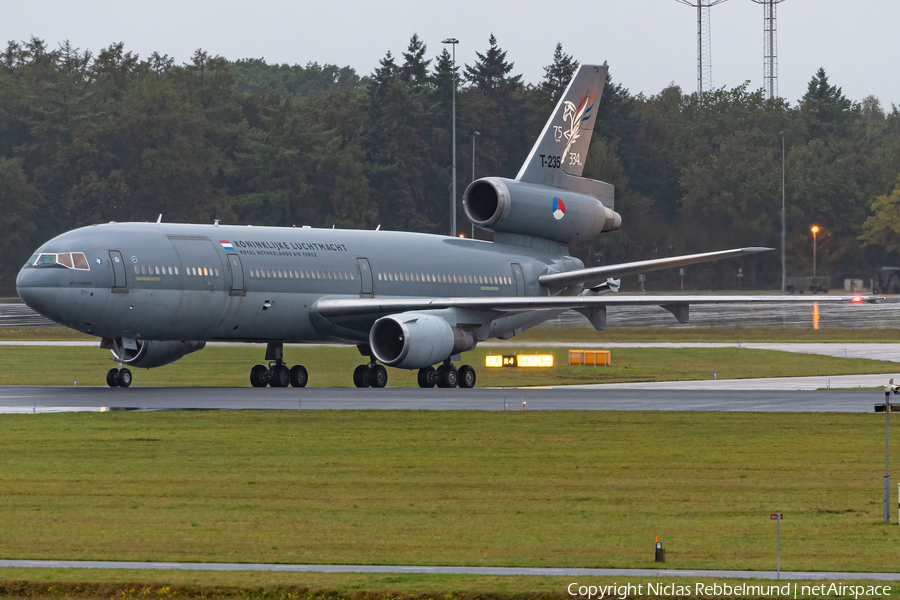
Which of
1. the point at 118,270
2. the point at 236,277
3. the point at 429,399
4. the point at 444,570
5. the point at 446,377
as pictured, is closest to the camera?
the point at 444,570

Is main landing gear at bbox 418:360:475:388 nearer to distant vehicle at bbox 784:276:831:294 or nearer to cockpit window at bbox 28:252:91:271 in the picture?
cockpit window at bbox 28:252:91:271

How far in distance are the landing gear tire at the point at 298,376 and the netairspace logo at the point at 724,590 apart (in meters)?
27.2

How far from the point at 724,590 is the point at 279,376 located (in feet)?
91.1

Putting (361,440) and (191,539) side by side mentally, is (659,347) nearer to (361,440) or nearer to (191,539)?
(361,440)

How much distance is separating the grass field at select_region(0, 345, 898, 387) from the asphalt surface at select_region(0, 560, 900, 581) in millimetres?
25454

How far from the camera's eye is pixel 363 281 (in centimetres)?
4028

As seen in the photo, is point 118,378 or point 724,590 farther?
point 118,378

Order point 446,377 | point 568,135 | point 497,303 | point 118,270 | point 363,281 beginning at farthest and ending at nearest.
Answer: point 568,135, point 363,281, point 446,377, point 497,303, point 118,270

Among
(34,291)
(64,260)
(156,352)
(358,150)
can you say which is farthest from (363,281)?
(358,150)

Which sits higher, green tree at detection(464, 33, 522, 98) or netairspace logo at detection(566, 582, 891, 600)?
green tree at detection(464, 33, 522, 98)

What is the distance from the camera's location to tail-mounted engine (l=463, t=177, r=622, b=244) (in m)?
43.8

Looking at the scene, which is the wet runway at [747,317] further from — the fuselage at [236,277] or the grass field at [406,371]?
the fuselage at [236,277]

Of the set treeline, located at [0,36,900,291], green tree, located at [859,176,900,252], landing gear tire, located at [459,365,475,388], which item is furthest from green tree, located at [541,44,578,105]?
landing gear tire, located at [459,365,475,388]

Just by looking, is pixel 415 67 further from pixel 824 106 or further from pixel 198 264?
pixel 198 264
